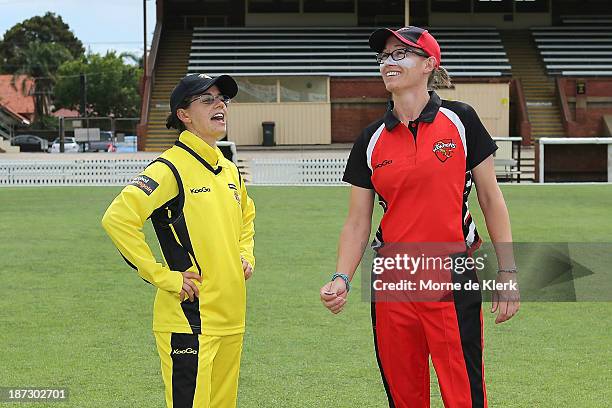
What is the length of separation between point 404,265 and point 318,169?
2119 cm

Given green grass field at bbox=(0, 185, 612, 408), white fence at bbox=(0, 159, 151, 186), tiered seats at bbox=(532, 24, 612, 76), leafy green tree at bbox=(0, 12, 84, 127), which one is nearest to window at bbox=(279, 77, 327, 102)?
tiered seats at bbox=(532, 24, 612, 76)

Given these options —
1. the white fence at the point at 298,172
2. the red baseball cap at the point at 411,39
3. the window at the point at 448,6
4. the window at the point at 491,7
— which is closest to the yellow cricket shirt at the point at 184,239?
the red baseball cap at the point at 411,39

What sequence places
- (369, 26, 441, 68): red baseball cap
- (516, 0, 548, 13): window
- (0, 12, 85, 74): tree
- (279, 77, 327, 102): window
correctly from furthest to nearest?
(0, 12, 85, 74): tree → (516, 0, 548, 13): window → (279, 77, 327, 102): window → (369, 26, 441, 68): red baseball cap

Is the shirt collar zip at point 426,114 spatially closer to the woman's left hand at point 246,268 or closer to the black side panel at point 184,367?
the woman's left hand at point 246,268

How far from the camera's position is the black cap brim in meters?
4.37

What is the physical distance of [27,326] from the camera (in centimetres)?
841

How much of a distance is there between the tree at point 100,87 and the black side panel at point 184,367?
78115 millimetres

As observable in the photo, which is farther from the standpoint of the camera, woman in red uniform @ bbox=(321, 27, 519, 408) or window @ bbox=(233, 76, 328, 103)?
window @ bbox=(233, 76, 328, 103)

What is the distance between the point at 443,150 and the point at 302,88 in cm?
3749

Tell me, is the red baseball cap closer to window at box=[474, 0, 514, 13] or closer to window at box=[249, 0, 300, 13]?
window at box=[249, 0, 300, 13]

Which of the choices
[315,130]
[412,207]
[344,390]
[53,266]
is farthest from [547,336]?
[315,130]

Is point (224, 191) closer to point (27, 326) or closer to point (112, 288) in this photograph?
point (27, 326)

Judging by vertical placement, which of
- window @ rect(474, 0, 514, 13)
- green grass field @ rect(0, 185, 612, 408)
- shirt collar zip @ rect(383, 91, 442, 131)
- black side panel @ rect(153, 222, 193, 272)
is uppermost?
window @ rect(474, 0, 514, 13)

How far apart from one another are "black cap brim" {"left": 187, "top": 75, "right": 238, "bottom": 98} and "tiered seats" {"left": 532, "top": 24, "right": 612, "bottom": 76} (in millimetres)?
38863
